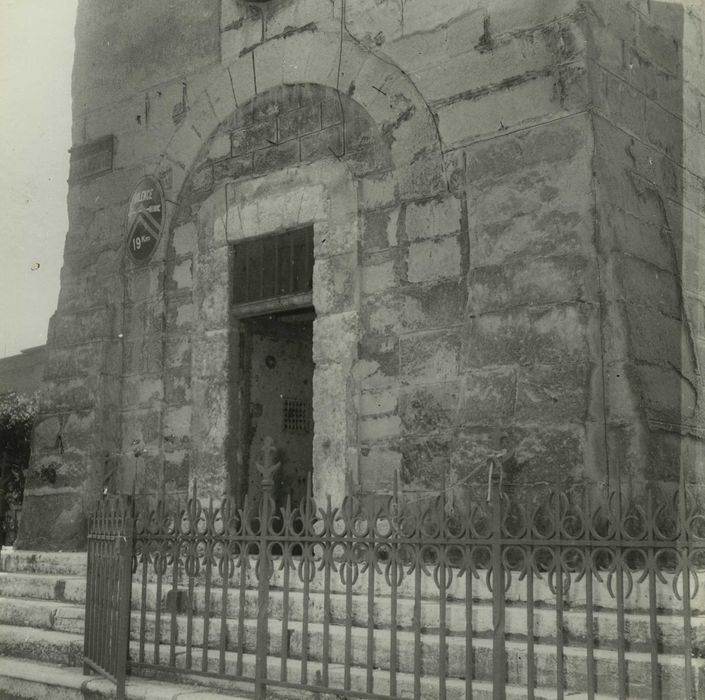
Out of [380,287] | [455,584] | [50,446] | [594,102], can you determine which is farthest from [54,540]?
[594,102]

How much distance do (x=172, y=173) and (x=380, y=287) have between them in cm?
264

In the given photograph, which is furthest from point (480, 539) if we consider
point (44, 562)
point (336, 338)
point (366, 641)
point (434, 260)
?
point (44, 562)

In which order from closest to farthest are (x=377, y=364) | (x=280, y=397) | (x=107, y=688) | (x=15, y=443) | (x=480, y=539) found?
(x=480, y=539) < (x=107, y=688) < (x=377, y=364) < (x=280, y=397) < (x=15, y=443)

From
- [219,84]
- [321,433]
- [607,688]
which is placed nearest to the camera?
[607,688]

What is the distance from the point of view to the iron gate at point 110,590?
5.39 m

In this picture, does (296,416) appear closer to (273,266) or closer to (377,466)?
(273,266)

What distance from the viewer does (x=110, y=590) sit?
560cm

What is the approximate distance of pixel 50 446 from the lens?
913cm

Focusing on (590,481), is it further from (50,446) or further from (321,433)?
(50,446)

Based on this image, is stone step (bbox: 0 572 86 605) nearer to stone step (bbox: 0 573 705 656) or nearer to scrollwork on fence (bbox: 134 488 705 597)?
stone step (bbox: 0 573 705 656)

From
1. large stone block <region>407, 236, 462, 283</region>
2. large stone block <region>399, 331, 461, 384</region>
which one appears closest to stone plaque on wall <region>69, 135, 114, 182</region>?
large stone block <region>407, 236, 462, 283</region>

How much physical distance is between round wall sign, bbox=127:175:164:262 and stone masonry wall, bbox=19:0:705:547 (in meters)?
0.14

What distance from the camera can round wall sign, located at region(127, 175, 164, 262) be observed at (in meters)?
8.80

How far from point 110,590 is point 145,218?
4175 mm
